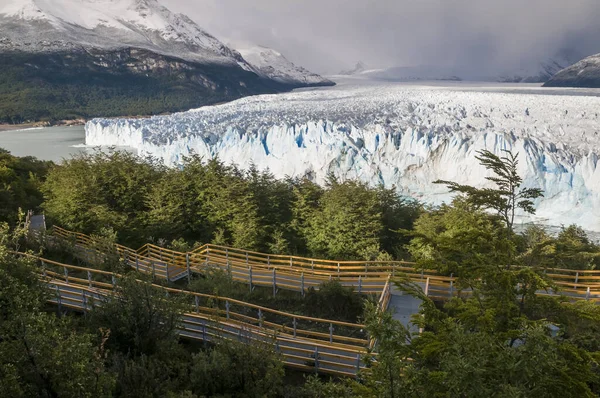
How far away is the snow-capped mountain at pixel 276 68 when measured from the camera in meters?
112

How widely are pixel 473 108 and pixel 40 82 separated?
85485 millimetres

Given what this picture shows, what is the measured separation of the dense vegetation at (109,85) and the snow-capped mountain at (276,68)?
684cm

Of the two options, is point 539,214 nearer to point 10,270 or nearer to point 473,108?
point 473,108

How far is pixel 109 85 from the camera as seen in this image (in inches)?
3632

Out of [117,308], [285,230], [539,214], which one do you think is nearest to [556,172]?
[539,214]

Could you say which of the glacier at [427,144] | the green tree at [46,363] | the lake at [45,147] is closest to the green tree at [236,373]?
the green tree at [46,363]

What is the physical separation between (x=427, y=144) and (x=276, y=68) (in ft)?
363

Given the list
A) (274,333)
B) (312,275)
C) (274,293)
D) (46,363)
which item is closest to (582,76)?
(312,275)

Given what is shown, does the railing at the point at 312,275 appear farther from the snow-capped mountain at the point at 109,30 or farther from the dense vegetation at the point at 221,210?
the snow-capped mountain at the point at 109,30

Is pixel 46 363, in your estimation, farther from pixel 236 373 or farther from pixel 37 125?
pixel 37 125

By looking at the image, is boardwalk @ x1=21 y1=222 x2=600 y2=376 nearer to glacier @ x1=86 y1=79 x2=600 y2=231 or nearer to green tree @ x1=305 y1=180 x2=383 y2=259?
green tree @ x1=305 y1=180 x2=383 y2=259

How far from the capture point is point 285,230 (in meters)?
14.0

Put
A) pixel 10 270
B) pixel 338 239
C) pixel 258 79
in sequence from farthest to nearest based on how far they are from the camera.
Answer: pixel 258 79
pixel 338 239
pixel 10 270

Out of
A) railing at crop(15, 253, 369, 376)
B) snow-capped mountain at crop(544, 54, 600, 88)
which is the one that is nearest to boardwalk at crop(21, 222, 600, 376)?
railing at crop(15, 253, 369, 376)
